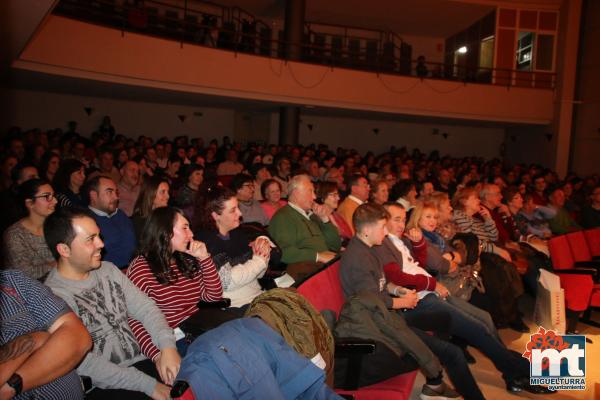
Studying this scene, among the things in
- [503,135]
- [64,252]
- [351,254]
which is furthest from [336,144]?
[64,252]

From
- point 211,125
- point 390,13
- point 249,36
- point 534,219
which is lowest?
point 534,219

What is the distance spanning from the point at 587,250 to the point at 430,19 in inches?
459

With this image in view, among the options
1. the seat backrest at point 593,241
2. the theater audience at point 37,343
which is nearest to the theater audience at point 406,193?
the seat backrest at point 593,241

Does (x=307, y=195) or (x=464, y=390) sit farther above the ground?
(x=307, y=195)

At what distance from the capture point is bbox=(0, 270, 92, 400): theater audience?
1588 millimetres

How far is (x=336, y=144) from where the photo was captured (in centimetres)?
1598

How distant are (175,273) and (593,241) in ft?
15.4

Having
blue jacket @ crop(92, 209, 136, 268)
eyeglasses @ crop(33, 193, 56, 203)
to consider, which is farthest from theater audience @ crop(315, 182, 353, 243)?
eyeglasses @ crop(33, 193, 56, 203)

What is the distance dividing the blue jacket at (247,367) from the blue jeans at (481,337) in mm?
1798

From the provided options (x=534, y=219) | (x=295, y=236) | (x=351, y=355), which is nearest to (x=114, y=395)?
(x=351, y=355)

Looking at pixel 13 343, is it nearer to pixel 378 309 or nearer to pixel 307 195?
pixel 378 309

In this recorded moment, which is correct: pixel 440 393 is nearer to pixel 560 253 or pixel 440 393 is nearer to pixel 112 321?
pixel 112 321

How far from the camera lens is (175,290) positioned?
8.42 feet

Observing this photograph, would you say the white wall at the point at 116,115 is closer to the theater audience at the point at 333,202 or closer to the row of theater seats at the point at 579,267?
the theater audience at the point at 333,202
